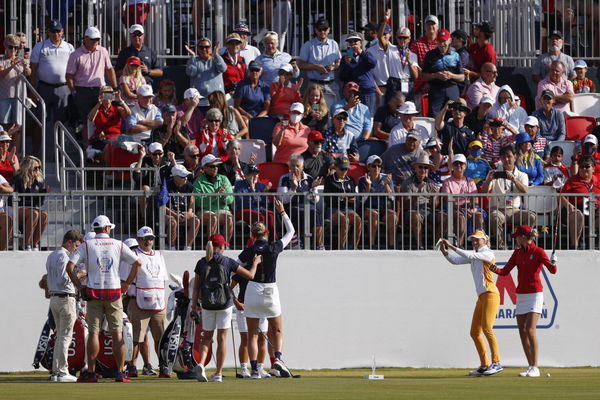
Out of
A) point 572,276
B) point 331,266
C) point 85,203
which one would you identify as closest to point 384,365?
point 331,266

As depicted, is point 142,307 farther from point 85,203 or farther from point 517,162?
point 517,162

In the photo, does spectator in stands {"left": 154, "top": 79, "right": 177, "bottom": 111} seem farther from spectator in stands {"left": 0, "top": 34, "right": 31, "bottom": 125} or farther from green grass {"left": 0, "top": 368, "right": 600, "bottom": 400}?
green grass {"left": 0, "top": 368, "right": 600, "bottom": 400}

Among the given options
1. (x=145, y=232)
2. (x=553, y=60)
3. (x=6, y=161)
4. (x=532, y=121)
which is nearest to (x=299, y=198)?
(x=145, y=232)

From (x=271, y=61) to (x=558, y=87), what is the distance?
4.89 metres

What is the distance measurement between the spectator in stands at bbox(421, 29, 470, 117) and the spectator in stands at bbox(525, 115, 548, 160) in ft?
5.68

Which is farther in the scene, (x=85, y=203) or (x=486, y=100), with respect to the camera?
(x=486, y=100)

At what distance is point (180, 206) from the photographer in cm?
2122

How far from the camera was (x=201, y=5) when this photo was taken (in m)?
26.5

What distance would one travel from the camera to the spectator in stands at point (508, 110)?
24.7 meters

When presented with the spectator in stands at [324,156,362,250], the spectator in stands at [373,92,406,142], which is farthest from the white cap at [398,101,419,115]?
the spectator in stands at [324,156,362,250]

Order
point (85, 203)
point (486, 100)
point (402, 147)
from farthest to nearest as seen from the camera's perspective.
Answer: point (486, 100) → point (402, 147) → point (85, 203)

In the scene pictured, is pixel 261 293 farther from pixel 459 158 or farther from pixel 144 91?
pixel 144 91

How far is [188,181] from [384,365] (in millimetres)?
3848

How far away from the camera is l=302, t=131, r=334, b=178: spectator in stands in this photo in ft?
72.8
